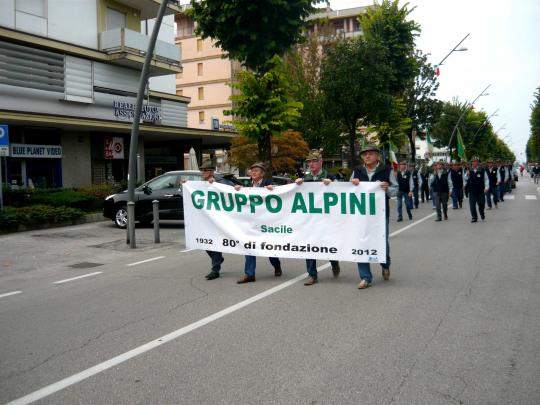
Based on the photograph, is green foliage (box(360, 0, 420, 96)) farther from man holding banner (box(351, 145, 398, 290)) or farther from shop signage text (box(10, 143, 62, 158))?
man holding banner (box(351, 145, 398, 290))

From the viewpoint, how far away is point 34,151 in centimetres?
2209

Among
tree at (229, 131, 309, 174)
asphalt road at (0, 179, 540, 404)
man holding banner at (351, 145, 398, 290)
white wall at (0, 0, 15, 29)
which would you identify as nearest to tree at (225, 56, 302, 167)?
white wall at (0, 0, 15, 29)

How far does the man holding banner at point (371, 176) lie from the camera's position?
7.41 meters

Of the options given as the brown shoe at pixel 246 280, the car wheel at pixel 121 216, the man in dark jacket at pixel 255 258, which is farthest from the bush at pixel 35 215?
the brown shoe at pixel 246 280

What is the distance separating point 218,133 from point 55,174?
9.64 m

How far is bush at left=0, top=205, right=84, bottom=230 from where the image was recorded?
15.8 meters

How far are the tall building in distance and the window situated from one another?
33288mm

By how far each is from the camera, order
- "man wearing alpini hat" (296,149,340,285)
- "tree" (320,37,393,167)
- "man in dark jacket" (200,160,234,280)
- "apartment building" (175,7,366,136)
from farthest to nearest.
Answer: "apartment building" (175,7,366,136), "tree" (320,37,393,167), "man in dark jacket" (200,160,234,280), "man wearing alpini hat" (296,149,340,285)

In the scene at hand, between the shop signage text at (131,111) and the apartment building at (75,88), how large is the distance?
5 cm

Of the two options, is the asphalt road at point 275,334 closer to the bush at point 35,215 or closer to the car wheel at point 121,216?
the bush at point 35,215

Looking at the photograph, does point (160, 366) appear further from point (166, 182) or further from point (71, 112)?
point (71, 112)

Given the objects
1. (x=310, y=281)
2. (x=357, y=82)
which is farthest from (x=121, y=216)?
(x=357, y=82)

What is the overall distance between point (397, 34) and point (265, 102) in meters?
20.1

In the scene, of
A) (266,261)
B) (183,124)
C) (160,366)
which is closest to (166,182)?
(266,261)
